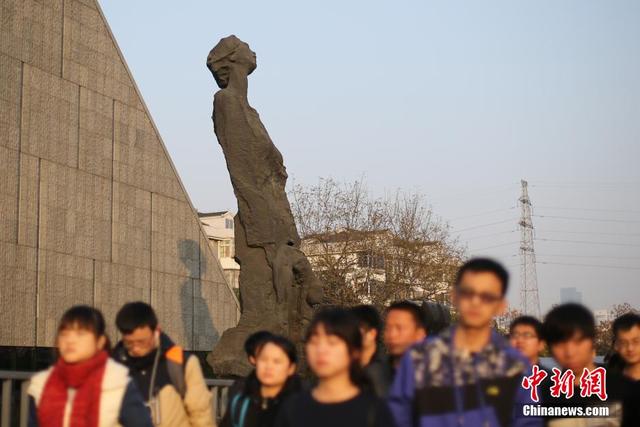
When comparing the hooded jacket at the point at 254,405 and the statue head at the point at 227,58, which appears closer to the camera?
the hooded jacket at the point at 254,405

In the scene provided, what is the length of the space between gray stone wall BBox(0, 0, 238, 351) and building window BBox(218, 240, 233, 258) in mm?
58756

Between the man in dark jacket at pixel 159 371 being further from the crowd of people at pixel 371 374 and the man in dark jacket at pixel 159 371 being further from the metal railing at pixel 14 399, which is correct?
the metal railing at pixel 14 399

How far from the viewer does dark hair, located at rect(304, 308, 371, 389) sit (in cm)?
423

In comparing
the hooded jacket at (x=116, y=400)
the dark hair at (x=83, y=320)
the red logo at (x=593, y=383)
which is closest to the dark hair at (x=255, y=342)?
the hooded jacket at (x=116, y=400)

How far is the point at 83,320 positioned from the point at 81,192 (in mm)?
18049

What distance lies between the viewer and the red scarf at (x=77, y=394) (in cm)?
497

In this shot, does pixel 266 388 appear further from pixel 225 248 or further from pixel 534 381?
pixel 225 248

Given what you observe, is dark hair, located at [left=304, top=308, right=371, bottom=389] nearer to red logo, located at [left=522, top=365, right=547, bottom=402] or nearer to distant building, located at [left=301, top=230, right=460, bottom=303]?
red logo, located at [left=522, top=365, right=547, bottom=402]

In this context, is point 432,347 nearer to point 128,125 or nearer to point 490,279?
point 490,279

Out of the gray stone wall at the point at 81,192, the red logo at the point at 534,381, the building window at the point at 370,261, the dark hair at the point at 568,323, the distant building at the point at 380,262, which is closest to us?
the dark hair at the point at 568,323

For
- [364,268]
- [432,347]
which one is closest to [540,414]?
[432,347]

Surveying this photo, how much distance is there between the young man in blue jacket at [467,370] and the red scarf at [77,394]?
4.90 ft

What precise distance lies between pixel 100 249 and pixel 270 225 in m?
10.5

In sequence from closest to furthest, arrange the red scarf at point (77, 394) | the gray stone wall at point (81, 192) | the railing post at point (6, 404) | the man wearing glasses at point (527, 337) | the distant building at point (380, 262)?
the red scarf at point (77, 394)
the man wearing glasses at point (527, 337)
the railing post at point (6, 404)
the gray stone wall at point (81, 192)
the distant building at point (380, 262)
